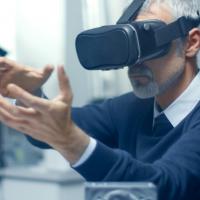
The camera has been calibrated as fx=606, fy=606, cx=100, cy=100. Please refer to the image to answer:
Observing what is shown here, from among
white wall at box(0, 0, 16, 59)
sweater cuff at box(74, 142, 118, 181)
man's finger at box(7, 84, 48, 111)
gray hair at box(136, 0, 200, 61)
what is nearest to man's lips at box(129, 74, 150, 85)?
gray hair at box(136, 0, 200, 61)

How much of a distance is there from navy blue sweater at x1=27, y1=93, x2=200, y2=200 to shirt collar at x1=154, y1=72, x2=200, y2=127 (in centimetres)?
4

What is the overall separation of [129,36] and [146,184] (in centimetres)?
52

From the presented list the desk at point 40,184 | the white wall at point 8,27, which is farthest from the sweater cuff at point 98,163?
the white wall at point 8,27

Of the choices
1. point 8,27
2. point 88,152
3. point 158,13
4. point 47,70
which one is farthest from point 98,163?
point 8,27

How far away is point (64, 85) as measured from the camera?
1002 mm

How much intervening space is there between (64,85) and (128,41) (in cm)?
35

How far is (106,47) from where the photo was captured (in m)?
1.36

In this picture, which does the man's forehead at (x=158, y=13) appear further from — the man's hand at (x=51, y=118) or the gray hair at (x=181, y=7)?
the man's hand at (x=51, y=118)

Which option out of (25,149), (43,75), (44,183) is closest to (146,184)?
(43,75)

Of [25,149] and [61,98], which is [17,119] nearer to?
[61,98]

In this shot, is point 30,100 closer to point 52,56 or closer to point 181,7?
Result: point 181,7

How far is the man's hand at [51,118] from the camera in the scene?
994 mm

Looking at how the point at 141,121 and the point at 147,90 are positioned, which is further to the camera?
the point at 141,121

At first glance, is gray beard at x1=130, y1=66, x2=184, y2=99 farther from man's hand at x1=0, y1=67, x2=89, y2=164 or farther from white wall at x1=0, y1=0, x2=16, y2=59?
white wall at x1=0, y1=0, x2=16, y2=59
